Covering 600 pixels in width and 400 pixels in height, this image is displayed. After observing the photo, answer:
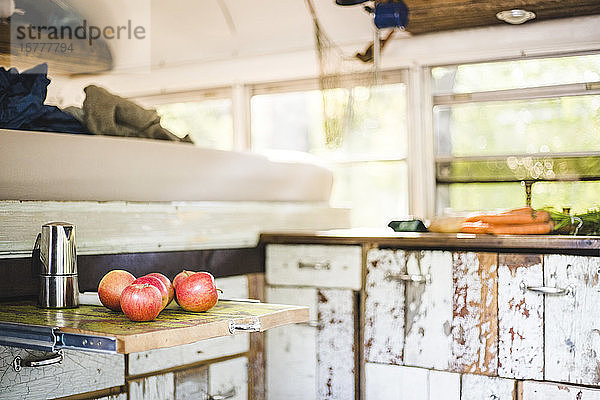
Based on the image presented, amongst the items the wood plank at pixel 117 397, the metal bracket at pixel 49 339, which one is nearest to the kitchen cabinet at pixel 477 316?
the wood plank at pixel 117 397

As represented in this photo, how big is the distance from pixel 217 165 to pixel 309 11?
1385 mm

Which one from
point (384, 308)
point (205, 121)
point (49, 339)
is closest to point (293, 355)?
point (384, 308)

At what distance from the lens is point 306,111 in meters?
4.17

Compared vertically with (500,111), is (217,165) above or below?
below

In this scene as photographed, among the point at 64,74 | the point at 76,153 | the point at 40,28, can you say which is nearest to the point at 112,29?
the point at 64,74

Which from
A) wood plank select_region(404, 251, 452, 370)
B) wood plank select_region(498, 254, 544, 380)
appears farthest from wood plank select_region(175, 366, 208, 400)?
wood plank select_region(498, 254, 544, 380)

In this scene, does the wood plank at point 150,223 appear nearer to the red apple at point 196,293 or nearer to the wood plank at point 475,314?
the red apple at point 196,293

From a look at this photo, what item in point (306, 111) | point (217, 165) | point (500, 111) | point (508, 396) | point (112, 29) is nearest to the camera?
point (508, 396)

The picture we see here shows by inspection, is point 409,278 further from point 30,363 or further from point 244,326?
point 30,363

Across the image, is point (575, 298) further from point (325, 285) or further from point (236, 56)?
point (236, 56)

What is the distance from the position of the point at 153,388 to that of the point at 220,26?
2.35m

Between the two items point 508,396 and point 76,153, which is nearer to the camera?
point 76,153

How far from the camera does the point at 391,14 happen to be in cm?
322

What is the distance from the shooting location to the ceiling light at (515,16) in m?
3.23
